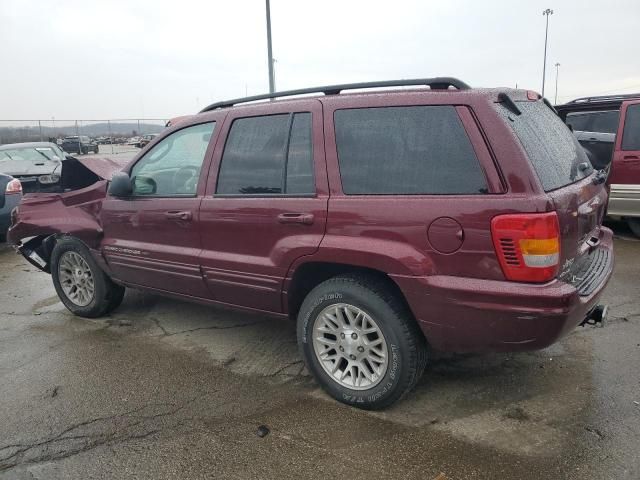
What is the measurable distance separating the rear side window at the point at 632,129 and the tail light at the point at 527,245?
201 inches

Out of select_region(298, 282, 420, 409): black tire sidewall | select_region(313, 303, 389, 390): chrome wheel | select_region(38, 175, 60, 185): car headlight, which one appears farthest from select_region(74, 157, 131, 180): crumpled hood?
select_region(313, 303, 389, 390): chrome wheel

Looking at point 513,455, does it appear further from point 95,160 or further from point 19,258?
point 19,258

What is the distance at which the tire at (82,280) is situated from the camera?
4.57m

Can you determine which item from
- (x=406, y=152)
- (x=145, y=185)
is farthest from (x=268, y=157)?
(x=145, y=185)

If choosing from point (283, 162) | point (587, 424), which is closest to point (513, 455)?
point (587, 424)

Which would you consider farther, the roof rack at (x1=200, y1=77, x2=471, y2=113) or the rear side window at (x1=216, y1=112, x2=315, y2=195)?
the rear side window at (x1=216, y1=112, x2=315, y2=195)

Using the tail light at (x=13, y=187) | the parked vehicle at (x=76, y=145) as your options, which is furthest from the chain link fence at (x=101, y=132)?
the tail light at (x=13, y=187)

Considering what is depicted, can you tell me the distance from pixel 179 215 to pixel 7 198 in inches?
213

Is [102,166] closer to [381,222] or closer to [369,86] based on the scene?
[369,86]

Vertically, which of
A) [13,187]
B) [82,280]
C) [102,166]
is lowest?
[82,280]

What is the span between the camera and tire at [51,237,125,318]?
180 inches

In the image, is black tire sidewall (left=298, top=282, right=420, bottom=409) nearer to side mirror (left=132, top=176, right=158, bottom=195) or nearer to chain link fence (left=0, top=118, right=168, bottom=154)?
side mirror (left=132, top=176, right=158, bottom=195)

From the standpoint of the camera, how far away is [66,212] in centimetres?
455

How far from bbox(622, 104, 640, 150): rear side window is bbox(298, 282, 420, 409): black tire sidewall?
17.7ft
